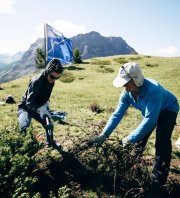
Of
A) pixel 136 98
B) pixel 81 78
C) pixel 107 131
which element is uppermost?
pixel 136 98

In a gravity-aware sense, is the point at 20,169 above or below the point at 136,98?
below

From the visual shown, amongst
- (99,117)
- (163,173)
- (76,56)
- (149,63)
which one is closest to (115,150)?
(163,173)

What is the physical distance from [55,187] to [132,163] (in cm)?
158

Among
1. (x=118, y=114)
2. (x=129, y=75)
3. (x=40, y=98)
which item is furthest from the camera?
(x=40, y=98)

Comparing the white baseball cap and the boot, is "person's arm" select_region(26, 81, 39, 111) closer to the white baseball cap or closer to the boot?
the white baseball cap

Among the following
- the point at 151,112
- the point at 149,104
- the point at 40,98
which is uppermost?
the point at 149,104

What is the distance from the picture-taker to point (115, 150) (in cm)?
546

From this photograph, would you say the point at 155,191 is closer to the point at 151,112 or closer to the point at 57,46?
the point at 151,112

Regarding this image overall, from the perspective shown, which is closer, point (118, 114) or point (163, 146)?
point (163, 146)

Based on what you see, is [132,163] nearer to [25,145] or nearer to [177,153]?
[25,145]

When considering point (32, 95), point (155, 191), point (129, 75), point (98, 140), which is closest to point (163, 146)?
point (155, 191)

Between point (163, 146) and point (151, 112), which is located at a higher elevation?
point (151, 112)

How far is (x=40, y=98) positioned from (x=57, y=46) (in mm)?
13559

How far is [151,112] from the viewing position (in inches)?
189
